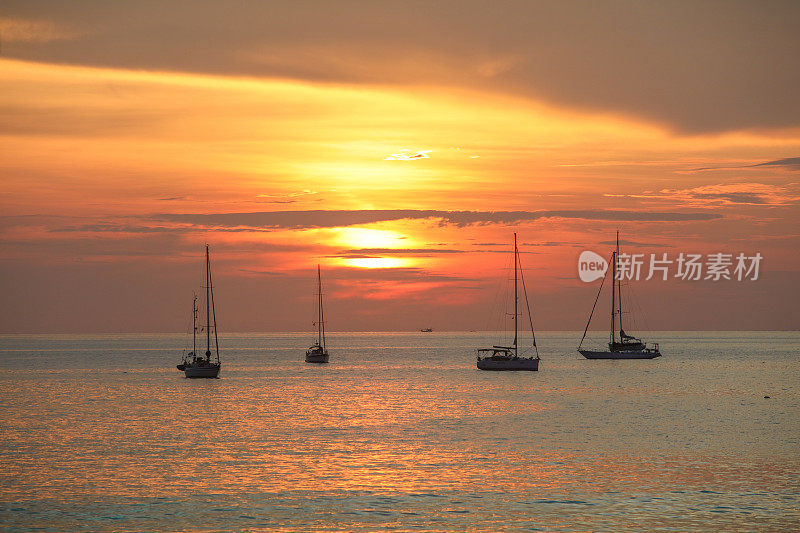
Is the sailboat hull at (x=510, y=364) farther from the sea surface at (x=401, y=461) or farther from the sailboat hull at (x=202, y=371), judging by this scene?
the sailboat hull at (x=202, y=371)

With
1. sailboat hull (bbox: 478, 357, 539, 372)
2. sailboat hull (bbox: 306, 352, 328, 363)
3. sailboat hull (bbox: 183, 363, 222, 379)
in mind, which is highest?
sailboat hull (bbox: 183, 363, 222, 379)

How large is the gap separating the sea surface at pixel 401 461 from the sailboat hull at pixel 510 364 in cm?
2916

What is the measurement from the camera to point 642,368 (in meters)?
159

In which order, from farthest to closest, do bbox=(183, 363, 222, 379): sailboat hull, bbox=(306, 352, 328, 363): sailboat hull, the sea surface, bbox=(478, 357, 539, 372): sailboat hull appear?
bbox=(306, 352, 328, 363): sailboat hull < bbox=(478, 357, 539, 372): sailboat hull < bbox=(183, 363, 222, 379): sailboat hull < the sea surface

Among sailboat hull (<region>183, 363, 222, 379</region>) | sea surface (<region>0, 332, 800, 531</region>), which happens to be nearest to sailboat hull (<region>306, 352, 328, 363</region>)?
sailboat hull (<region>183, 363, 222, 379</region>)

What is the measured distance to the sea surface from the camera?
37188 mm

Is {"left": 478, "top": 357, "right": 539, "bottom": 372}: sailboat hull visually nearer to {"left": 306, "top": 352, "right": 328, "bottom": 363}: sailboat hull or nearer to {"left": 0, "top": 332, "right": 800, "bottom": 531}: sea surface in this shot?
{"left": 0, "top": 332, "right": 800, "bottom": 531}: sea surface

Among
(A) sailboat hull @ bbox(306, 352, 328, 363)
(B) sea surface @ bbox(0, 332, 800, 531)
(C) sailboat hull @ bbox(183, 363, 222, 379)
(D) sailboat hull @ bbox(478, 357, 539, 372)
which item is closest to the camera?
(B) sea surface @ bbox(0, 332, 800, 531)

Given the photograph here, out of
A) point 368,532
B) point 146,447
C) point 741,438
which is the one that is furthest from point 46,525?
point 741,438

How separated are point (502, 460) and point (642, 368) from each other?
114 m

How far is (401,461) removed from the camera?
51.3 metres

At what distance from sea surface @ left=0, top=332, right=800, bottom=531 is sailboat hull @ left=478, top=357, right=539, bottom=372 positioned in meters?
29.2

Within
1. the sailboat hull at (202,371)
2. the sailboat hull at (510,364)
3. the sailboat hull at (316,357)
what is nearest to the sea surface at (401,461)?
the sailboat hull at (202,371)

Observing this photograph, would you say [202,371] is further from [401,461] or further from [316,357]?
[401,461]
